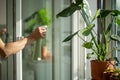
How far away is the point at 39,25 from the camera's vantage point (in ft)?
8.24

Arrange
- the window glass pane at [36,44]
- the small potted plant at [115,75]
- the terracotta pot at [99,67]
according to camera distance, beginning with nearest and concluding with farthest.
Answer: the small potted plant at [115,75] < the terracotta pot at [99,67] < the window glass pane at [36,44]

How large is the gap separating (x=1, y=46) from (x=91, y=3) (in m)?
1.20

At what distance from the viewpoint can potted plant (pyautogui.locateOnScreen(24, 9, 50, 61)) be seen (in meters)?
2.49

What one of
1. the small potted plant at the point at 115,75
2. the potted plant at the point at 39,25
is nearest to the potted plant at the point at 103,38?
→ the small potted plant at the point at 115,75

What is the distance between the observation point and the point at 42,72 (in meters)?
2.58

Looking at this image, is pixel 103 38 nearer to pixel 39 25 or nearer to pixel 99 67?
pixel 99 67

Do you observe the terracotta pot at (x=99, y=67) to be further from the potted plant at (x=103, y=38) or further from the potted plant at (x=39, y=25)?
the potted plant at (x=39, y=25)

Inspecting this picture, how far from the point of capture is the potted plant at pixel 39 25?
2494 millimetres

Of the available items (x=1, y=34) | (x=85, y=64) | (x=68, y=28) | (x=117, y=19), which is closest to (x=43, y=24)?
(x=68, y=28)

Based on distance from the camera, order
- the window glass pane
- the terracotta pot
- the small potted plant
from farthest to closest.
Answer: the window glass pane < the terracotta pot < the small potted plant

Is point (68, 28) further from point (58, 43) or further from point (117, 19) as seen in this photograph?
point (117, 19)

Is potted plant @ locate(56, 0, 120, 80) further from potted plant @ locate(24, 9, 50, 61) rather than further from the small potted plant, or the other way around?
potted plant @ locate(24, 9, 50, 61)

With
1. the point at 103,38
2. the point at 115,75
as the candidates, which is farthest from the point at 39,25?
the point at 115,75

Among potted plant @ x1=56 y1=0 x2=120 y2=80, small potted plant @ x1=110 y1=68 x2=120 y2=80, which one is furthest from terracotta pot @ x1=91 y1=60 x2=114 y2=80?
small potted plant @ x1=110 y1=68 x2=120 y2=80
